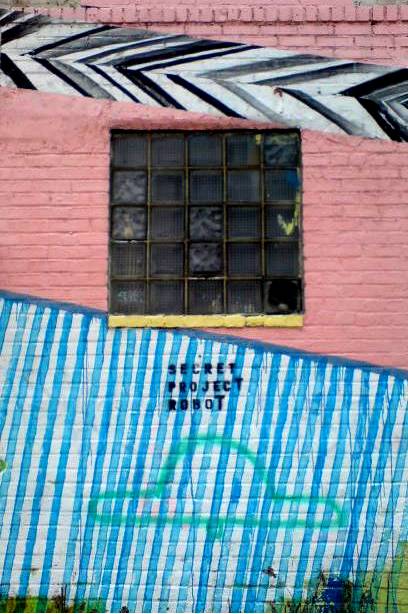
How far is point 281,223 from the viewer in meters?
5.40

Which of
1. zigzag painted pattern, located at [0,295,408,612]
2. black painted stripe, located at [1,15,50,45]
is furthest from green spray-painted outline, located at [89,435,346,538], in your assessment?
black painted stripe, located at [1,15,50,45]

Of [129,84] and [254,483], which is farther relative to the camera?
[129,84]

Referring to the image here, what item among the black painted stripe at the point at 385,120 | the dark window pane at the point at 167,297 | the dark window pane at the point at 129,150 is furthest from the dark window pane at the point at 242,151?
the dark window pane at the point at 167,297

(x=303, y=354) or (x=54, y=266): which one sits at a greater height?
(x=54, y=266)

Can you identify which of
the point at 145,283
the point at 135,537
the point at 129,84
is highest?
the point at 129,84

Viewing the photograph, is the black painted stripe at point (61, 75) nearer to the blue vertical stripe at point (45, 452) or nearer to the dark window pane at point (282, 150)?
the dark window pane at point (282, 150)

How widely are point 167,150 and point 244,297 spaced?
1360 mm

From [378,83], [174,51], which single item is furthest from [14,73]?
[378,83]

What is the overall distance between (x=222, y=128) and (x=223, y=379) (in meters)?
2.02

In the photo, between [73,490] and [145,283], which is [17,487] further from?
[145,283]

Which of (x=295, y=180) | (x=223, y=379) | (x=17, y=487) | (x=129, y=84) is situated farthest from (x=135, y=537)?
(x=129, y=84)

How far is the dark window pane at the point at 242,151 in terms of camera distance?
5477mm

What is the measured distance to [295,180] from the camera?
17.8 ft

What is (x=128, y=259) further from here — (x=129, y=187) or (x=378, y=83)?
(x=378, y=83)
